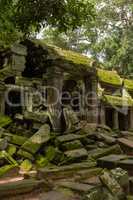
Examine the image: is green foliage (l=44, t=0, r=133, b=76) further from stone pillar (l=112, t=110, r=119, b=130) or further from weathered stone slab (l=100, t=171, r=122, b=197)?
weathered stone slab (l=100, t=171, r=122, b=197)

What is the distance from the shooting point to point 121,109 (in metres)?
23.0

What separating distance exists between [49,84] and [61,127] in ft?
7.84

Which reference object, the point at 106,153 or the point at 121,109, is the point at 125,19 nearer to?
the point at 121,109

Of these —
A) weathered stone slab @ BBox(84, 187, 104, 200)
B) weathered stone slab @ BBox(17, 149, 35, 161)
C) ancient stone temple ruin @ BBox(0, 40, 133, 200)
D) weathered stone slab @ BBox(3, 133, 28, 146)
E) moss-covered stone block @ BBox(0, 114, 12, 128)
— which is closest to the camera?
weathered stone slab @ BBox(84, 187, 104, 200)

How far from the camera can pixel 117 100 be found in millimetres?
22406

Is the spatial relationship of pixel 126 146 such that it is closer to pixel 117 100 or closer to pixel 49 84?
pixel 49 84

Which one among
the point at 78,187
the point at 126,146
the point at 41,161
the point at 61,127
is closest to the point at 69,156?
the point at 41,161

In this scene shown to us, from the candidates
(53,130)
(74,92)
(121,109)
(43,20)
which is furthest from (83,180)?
(121,109)

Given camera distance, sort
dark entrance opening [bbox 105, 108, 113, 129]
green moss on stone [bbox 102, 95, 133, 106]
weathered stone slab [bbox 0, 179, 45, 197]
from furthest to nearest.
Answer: dark entrance opening [bbox 105, 108, 113, 129] < green moss on stone [bbox 102, 95, 133, 106] < weathered stone slab [bbox 0, 179, 45, 197]

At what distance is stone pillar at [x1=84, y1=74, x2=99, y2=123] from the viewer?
1861 centimetres

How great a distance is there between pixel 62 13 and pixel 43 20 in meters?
0.48

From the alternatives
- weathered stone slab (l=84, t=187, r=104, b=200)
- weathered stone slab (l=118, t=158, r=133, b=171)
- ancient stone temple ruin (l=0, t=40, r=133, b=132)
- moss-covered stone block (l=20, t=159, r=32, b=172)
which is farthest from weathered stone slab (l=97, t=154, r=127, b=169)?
ancient stone temple ruin (l=0, t=40, r=133, b=132)

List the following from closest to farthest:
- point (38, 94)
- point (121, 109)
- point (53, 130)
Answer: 1. point (53, 130)
2. point (38, 94)
3. point (121, 109)

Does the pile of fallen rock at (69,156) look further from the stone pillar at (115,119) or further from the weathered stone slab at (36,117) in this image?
the stone pillar at (115,119)
